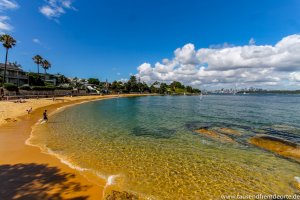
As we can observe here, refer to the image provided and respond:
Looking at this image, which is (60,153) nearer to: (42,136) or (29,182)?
(29,182)

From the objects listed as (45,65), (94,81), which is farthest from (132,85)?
(45,65)

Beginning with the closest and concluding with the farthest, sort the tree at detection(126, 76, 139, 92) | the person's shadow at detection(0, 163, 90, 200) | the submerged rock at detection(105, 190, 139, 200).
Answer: the submerged rock at detection(105, 190, 139, 200)
the person's shadow at detection(0, 163, 90, 200)
the tree at detection(126, 76, 139, 92)

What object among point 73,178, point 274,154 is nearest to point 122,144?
point 73,178

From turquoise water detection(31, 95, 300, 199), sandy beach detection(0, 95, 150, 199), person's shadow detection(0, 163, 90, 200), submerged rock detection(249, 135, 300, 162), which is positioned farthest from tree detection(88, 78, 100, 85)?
person's shadow detection(0, 163, 90, 200)

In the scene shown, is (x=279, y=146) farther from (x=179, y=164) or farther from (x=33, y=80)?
(x=33, y=80)

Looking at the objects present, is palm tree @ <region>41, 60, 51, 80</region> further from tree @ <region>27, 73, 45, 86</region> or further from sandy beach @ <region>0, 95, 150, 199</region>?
sandy beach @ <region>0, 95, 150, 199</region>

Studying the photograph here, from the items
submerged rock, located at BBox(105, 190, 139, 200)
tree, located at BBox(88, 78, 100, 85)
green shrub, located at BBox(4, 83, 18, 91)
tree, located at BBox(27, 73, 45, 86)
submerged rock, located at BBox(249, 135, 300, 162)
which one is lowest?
submerged rock, located at BBox(249, 135, 300, 162)

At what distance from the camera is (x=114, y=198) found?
7492mm

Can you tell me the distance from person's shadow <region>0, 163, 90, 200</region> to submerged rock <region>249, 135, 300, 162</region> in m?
15.8

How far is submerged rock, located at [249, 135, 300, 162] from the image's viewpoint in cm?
1465

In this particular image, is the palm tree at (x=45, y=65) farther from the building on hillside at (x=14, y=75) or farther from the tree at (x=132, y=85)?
the tree at (x=132, y=85)

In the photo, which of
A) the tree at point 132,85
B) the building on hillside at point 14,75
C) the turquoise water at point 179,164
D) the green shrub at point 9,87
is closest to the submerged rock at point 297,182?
the turquoise water at point 179,164

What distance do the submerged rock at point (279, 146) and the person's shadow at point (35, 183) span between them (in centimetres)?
1582

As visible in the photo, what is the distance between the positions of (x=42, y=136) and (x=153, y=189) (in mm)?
15351
